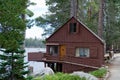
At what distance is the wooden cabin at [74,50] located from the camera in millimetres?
28703

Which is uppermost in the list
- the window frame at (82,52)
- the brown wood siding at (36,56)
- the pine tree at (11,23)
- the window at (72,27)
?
the window at (72,27)

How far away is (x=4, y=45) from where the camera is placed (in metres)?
8.55

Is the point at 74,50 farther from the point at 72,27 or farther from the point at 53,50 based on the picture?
the point at 53,50

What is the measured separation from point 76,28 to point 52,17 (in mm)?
14813

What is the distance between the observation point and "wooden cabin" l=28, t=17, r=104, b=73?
2870 centimetres

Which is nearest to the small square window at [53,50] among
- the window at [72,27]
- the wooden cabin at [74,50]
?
the wooden cabin at [74,50]

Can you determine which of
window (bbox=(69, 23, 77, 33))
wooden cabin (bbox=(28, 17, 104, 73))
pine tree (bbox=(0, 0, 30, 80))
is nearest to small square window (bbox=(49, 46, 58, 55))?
wooden cabin (bbox=(28, 17, 104, 73))

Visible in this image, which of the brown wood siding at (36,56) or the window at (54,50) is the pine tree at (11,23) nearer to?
the brown wood siding at (36,56)

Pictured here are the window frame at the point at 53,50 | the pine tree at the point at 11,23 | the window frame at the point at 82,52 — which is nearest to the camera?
the pine tree at the point at 11,23

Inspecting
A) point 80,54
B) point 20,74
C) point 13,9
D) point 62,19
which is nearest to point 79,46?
point 80,54

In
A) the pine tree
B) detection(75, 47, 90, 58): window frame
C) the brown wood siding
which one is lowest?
the brown wood siding

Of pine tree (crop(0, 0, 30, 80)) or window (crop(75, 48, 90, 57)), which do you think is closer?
pine tree (crop(0, 0, 30, 80))

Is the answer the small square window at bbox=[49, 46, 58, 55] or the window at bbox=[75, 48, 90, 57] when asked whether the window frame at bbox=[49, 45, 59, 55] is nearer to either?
the small square window at bbox=[49, 46, 58, 55]

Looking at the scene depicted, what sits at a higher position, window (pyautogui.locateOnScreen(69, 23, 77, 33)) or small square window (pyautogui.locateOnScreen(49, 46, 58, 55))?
window (pyautogui.locateOnScreen(69, 23, 77, 33))
